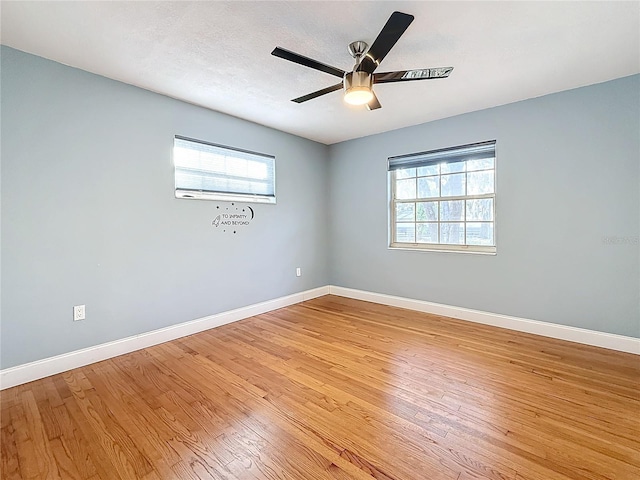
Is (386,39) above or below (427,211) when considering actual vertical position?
above

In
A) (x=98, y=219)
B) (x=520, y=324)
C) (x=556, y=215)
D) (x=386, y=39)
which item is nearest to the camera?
(x=386, y=39)

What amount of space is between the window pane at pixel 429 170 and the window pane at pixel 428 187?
66 millimetres

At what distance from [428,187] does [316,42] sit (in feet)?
8.11

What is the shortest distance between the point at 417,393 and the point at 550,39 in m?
2.65

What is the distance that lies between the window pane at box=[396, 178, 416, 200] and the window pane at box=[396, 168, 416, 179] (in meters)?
0.06

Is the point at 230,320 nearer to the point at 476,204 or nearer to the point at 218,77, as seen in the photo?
the point at 218,77

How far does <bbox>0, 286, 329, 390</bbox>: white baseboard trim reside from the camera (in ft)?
7.11

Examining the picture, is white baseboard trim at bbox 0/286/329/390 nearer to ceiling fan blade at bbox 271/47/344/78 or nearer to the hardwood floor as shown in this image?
the hardwood floor

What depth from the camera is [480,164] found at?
3492mm

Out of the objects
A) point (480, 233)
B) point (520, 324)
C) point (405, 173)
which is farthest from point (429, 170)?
point (520, 324)

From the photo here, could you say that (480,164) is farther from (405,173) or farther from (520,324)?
(520,324)

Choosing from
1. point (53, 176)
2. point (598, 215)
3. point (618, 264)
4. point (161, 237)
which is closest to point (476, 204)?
point (598, 215)

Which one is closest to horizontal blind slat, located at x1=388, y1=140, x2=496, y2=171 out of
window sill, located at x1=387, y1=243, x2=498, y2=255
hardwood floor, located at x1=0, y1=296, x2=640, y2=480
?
window sill, located at x1=387, y1=243, x2=498, y2=255

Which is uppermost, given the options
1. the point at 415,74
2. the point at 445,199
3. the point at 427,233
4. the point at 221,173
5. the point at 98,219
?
the point at 415,74
